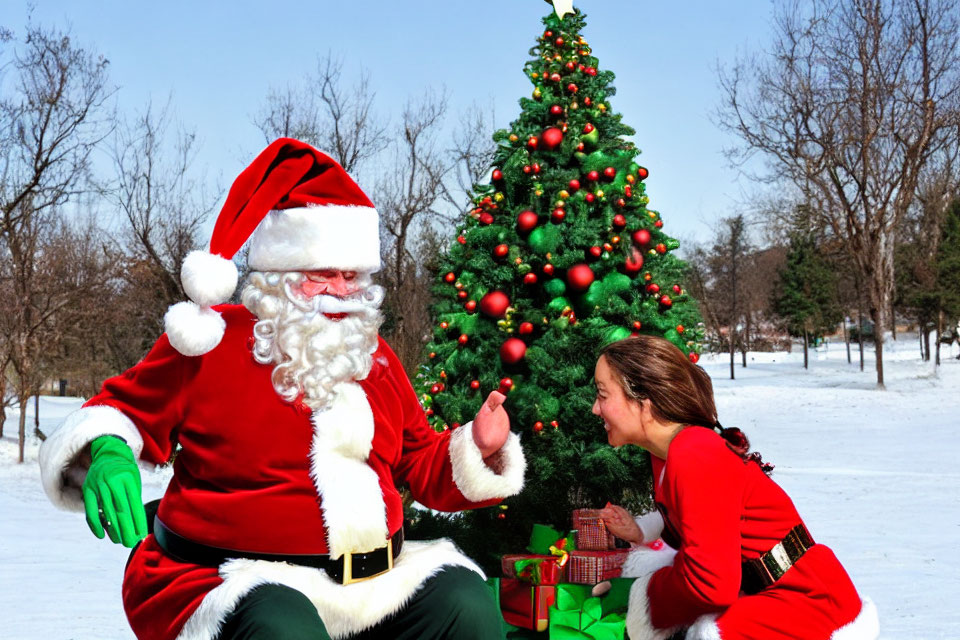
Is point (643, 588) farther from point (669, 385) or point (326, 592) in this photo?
point (326, 592)

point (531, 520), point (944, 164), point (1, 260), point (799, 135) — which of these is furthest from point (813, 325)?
point (531, 520)

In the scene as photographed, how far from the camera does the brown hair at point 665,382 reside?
96.3 inches

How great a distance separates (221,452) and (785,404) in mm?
→ 17619

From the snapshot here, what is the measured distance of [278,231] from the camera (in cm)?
270

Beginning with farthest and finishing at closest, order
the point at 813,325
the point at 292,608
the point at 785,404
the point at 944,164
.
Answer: the point at 813,325, the point at 944,164, the point at 785,404, the point at 292,608

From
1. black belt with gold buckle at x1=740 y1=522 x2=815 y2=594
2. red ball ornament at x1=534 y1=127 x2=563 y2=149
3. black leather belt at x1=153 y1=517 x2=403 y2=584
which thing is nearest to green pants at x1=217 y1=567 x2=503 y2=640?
black leather belt at x1=153 y1=517 x2=403 y2=584

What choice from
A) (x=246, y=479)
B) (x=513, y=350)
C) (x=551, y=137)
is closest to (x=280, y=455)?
(x=246, y=479)

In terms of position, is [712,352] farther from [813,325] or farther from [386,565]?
[386,565]

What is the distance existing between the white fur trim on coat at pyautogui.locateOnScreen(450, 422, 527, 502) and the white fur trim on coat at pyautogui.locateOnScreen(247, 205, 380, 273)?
0.64 meters

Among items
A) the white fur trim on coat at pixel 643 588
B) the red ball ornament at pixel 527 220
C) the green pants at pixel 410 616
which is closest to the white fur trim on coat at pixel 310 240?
the green pants at pixel 410 616

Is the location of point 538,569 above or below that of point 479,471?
below

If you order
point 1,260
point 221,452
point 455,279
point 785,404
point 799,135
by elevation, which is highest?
point 799,135

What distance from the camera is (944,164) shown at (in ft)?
93.8

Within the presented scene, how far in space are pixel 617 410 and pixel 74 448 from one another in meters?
1.49
